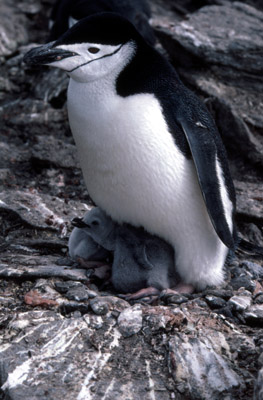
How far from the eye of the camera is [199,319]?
2.38 m

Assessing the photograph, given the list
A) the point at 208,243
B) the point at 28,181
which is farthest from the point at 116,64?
the point at 28,181

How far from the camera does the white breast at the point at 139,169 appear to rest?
2475 millimetres

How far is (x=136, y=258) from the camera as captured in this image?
2666 mm

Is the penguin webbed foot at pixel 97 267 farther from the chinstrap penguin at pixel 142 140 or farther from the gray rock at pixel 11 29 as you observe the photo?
the gray rock at pixel 11 29

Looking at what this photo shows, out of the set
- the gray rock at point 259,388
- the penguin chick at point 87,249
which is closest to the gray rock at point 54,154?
the penguin chick at point 87,249

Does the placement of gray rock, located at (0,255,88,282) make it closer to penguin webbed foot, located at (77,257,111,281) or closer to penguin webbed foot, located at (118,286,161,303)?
penguin webbed foot, located at (77,257,111,281)

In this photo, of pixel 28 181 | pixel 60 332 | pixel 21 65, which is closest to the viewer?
pixel 60 332

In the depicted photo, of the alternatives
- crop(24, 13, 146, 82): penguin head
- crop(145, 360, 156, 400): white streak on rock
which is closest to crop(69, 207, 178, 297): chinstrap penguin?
crop(145, 360, 156, 400): white streak on rock

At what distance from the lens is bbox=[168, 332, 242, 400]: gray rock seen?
6.78 ft

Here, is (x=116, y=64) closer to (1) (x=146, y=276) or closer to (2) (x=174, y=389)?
(1) (x=146, y=276)

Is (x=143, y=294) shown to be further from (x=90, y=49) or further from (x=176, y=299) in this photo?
(x=90, y=49)

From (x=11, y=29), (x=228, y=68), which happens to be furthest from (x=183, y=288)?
(x=11, y=29)

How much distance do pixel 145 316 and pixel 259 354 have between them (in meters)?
0.42

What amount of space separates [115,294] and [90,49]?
3.24 feet
